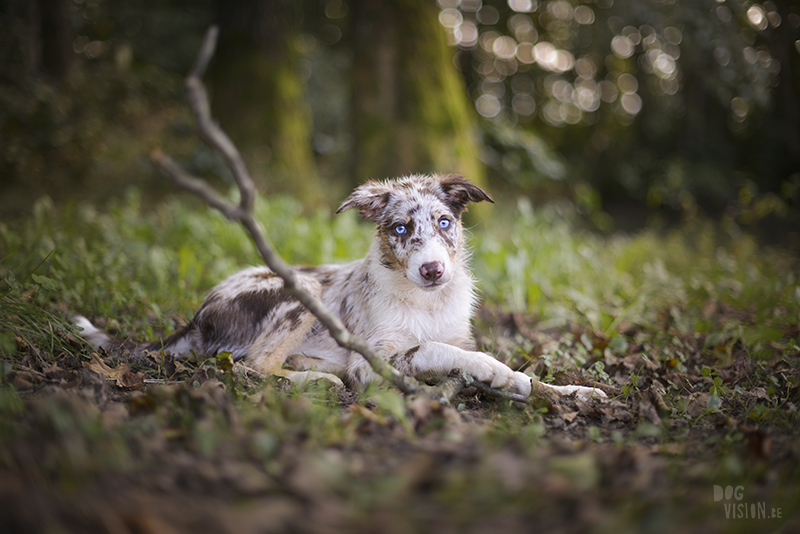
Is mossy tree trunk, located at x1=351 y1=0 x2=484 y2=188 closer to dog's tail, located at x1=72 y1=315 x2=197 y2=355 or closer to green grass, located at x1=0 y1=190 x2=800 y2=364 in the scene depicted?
green grass, located at x1=0 y1=190 x2=800 y2=364

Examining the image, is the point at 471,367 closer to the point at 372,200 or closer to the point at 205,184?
the point at 372,200

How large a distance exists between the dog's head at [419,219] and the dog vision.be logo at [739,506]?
204 cm

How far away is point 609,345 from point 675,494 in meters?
2.59

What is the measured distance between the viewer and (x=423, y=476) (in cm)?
183

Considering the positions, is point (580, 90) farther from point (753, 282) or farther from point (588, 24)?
point (753, 282)

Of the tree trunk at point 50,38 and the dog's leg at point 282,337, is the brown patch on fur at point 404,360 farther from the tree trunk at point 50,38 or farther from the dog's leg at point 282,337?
the tree trunk at point 50,38

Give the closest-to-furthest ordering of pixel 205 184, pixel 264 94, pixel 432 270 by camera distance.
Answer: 1. pixel 205 184
2. pixel 432 270
3. pixel 264 94

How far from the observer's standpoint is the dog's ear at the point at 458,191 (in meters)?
4.21

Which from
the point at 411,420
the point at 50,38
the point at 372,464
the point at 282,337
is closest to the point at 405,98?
the point at 282,337

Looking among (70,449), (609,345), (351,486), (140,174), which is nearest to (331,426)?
(351,486)

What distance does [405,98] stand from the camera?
9406 mm

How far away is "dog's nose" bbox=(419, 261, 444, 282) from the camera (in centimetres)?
352

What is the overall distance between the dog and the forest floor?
0.80 m

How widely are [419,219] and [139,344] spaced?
8.11 feet
